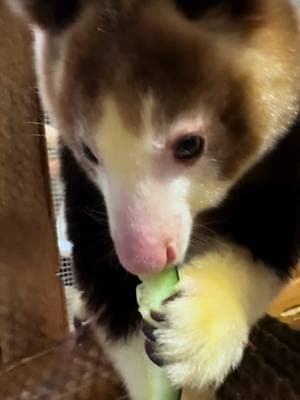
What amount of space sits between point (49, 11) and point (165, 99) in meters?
0.23

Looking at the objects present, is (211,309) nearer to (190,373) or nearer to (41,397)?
(190,373)

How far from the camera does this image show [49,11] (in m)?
1.22

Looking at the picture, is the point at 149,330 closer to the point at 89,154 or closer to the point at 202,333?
the point at 202,333

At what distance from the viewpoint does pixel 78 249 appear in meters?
1.40

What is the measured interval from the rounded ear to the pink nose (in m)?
0.32

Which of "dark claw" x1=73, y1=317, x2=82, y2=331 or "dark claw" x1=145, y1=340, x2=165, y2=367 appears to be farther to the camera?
"dark claw" x1=73, y1=317, x2=82, y2=331

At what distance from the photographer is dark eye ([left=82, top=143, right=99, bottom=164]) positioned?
1.17 meters

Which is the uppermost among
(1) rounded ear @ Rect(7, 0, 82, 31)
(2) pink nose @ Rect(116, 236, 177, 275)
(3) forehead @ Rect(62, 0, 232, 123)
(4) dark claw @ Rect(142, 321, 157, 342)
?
(3) forehead @ Rect(62, 0, 232, 123)

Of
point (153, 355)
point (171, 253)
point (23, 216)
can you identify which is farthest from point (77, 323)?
point (171, 253)

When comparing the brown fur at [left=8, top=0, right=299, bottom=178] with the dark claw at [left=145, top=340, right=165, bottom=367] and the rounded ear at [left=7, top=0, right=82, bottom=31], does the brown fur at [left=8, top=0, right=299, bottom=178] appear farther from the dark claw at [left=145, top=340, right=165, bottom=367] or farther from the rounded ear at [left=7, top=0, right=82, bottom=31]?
the dark claw at [left=145, top=340, right=165, bottom=367]

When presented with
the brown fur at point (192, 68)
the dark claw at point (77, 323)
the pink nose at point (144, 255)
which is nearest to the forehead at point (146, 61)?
the brown fur at point (192, 68)

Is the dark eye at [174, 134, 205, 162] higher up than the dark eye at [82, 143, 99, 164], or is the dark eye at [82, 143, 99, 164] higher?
the dark eye at [174, 134, 205, 162]

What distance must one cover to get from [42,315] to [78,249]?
270 mm

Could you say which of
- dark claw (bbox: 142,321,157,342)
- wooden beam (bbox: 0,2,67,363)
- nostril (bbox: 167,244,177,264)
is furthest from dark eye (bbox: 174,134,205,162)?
wooden beam (bbox: 0,2,67,363)
